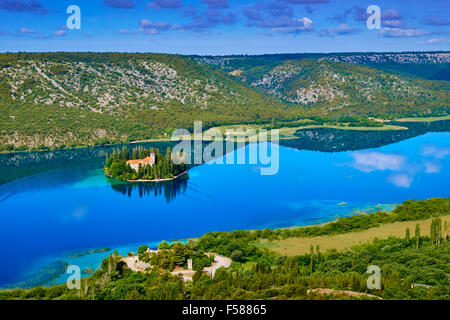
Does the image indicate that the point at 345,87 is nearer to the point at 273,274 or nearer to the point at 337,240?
the point at 337,240

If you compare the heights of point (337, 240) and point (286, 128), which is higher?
point (286, 128)

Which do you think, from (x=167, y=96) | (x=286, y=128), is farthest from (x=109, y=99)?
(x=286, y=128)

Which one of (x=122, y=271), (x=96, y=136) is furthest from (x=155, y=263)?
(x=96, y=136)

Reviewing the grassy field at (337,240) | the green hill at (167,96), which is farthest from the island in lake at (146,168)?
the grassy field at (337,240)

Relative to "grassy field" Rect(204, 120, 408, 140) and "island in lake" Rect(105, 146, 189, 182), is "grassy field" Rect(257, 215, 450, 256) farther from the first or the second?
"grassy field" Rect(204, 120, 408, 140)

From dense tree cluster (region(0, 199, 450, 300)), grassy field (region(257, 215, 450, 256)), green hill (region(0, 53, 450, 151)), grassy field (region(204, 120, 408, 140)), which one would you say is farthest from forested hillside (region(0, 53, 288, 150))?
dense tree cluster (region(0, 199, 450, 300))

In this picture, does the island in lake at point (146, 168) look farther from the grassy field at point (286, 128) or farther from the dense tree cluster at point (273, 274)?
the grassy field at point (286, 128)

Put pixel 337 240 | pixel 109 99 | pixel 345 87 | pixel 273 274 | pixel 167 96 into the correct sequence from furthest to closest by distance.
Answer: pixel 345 87
pixel 167 96
pixel 109 99
pixel 337 240
pixel 273 274
